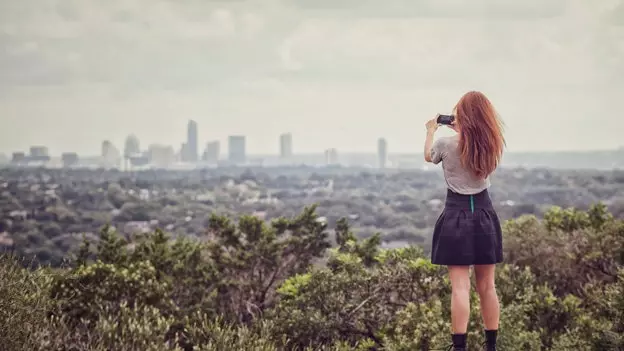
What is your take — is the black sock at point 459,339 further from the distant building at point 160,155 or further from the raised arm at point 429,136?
the distant building at point 160,155

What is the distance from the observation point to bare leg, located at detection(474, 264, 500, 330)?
4969mm

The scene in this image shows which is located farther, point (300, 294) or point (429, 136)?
point (300, 294)

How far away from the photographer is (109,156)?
7812cm

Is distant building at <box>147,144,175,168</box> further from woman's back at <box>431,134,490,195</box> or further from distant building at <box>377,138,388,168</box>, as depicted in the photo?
woman's back at <box>431,134,490,195</box>

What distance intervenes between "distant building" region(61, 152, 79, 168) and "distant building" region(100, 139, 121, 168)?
276cm

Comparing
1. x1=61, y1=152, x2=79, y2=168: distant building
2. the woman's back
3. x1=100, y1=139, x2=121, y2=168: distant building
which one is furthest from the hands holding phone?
x1=100, y1=139, x2=121, y2=168: distant building

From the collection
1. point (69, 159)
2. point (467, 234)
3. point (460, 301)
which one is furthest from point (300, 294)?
point (69, 159)

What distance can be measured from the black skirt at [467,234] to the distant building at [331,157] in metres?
81.0

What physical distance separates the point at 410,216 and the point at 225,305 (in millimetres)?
33824

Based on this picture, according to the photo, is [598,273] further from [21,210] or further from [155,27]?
[155,27]

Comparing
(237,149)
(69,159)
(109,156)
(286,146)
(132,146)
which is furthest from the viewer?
(237,149)

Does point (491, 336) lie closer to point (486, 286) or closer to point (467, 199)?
point (486, 286)

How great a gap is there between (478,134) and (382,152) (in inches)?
3107

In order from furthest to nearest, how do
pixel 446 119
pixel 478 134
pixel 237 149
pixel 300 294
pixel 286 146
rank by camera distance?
pixel 237 149, pixel 286 146, pixel 300 294, pixel 446 119, pixel 478 134
